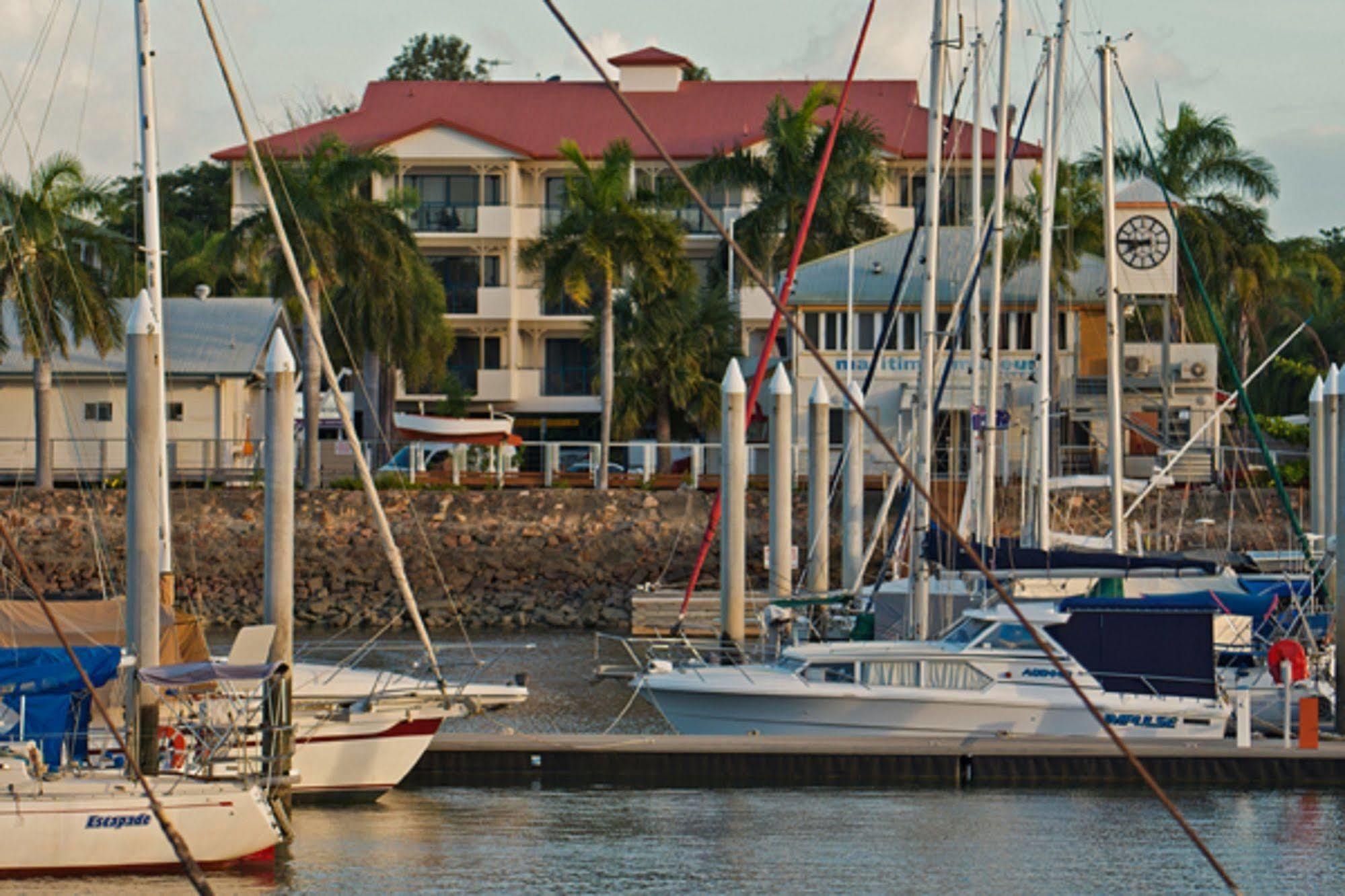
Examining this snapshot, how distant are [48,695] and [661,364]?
44.5 m

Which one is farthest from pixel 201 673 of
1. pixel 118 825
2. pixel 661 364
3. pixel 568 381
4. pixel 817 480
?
pixel 568 381

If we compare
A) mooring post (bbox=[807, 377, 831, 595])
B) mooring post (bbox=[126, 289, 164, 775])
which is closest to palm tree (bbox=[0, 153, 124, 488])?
mooring post (bbox=[807, 377, 831, 595])

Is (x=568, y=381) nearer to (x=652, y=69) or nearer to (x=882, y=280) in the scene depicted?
(x=652, y=69)

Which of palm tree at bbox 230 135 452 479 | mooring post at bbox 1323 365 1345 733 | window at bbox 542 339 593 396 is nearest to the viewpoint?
mooring post at bbox 1323 365 1345 733

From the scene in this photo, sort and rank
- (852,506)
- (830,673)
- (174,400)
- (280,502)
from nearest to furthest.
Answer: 1. (280,502)
2. (830,673)
3. (852,506)
4. (174,400)

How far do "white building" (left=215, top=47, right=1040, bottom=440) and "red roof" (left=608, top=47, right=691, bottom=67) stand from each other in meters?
2.26

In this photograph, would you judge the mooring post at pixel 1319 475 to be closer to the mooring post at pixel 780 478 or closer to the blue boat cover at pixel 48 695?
the mooring post at pixel 780 478

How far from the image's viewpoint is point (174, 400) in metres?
52.6

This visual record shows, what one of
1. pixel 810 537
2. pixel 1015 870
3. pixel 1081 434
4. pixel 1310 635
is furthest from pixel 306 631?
pixel 1015 870

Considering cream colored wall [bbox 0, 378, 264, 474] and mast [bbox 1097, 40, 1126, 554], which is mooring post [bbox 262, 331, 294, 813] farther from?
cream colored wall [bbox 0, 378, 264, 474]

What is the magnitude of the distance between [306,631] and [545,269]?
13350 millimetres

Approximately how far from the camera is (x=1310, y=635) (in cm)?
2644

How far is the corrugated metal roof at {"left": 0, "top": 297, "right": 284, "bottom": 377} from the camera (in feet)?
170

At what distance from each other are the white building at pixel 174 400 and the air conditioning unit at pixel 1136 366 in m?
23.3
